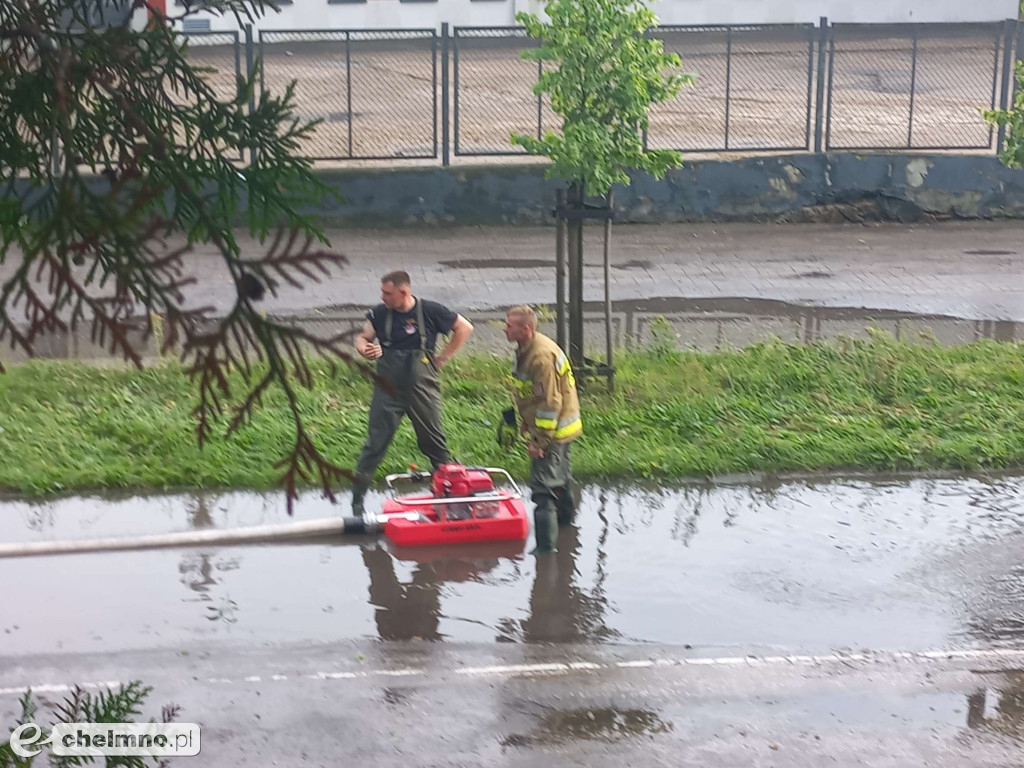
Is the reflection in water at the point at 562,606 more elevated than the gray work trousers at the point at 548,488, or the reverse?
the gray work trousers at the point at 548,488

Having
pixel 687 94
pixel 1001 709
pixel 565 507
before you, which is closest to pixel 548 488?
pixel 565 507

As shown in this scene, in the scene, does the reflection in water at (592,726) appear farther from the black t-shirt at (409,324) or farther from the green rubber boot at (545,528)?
the black t-shirt at (409,324)

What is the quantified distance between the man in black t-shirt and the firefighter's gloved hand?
1.58ft

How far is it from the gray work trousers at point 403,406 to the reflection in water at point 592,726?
9.19 feet

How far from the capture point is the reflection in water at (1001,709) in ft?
21.4

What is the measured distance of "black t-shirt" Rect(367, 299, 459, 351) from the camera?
866cm

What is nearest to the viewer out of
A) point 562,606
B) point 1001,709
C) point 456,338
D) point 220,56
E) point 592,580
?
point 1001,709

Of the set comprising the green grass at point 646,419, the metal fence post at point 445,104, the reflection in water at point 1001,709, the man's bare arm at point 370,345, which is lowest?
the reflection in water at point 1001,709

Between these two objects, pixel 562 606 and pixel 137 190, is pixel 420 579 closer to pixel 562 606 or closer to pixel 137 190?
pixel 562 606

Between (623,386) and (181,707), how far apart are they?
5.57 m

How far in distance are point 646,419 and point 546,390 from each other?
2.63m

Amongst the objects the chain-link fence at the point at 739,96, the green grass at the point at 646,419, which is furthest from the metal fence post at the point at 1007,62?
the green grass at the point at 646,419

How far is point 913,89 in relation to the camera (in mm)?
20156

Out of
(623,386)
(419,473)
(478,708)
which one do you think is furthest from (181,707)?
(623,386)
